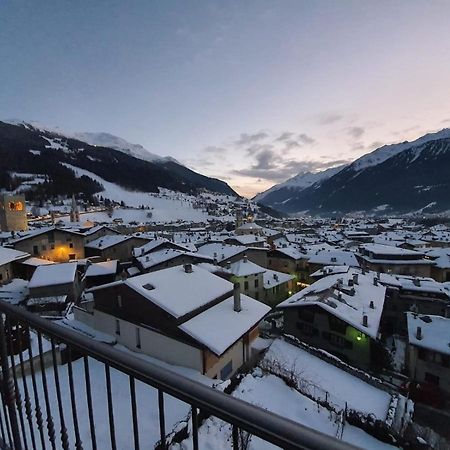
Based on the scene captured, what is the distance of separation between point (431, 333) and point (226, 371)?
50.3ft

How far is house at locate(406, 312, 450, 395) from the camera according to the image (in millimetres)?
20109

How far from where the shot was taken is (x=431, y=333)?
2131 cm

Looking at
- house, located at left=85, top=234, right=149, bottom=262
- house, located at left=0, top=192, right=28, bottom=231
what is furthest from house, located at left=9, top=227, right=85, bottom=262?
house, located at left=0, top=192, right=28, bottom=231

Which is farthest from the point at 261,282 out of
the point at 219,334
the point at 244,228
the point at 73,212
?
the point at 73,212

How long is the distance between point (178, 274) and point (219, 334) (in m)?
5.78

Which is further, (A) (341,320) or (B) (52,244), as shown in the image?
(B) (52,244)

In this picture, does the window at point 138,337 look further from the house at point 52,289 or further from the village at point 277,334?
the house at point 52,289

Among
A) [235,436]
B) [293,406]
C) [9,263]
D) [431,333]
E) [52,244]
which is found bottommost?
[431,333]

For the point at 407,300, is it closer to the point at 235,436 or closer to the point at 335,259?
the point at 335,259

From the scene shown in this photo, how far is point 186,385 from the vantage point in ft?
4.60

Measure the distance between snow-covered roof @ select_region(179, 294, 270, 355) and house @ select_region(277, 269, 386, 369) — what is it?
6853mm

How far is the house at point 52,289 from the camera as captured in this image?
81.3 ft

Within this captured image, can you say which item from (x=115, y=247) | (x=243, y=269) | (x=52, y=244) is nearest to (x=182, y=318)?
(x=243, y=269)

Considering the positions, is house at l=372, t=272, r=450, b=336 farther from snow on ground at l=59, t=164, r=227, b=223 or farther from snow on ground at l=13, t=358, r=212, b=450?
snow on ground at l=59, t=164, r=227, b=223
